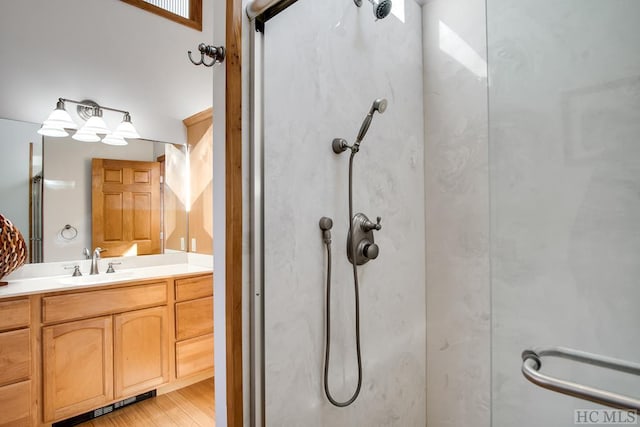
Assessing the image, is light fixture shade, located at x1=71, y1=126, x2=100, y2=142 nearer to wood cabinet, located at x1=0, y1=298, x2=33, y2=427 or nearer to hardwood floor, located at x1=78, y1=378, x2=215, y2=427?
wood cabinet, located at x1=0, y1=298, x2=33, y2=427

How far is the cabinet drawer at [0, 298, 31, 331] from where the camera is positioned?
1687 mm

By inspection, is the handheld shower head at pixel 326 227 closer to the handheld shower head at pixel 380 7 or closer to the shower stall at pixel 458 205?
the shower stall at pixel 458 205

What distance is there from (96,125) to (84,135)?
0.12 m

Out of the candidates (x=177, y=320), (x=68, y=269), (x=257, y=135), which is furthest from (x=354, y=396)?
(x=68, y=269)

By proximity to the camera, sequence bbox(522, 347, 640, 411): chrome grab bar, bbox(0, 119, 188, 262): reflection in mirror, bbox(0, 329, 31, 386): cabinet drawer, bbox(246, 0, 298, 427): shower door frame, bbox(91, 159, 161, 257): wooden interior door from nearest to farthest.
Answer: bbox(522, 347, 640, 411): chrome grab bar < bbox(246, 0, 298, 427): shower door frame < bbox(0, 329, 31, 386): cabinet drawer < bbox(0, 119, 188, 262): reflection in mirror < bbox(91, 159, 161, 257): wooden interior door

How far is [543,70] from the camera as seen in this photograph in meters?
1.16

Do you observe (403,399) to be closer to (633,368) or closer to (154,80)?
(633,368)

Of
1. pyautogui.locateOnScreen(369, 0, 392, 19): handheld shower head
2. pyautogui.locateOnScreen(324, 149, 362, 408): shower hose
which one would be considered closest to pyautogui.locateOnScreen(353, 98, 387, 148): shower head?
pyautogui.locateOnScreen(324, 149, 362, 408): shower hose

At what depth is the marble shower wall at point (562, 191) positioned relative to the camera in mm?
1054

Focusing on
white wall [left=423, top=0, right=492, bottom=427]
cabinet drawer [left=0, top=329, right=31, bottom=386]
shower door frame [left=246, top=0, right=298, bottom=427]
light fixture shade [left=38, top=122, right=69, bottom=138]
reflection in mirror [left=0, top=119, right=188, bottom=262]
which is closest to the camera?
shower door frame [left=246, top=0, right=298, bottom=427]

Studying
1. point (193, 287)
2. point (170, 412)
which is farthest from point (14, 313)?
point (170, 412)

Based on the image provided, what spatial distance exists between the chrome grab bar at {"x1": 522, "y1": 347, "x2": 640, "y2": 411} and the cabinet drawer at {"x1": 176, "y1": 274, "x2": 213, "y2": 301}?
211 cm

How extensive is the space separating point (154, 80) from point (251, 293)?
2344mm

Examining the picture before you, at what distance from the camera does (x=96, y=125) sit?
7.55 ft
